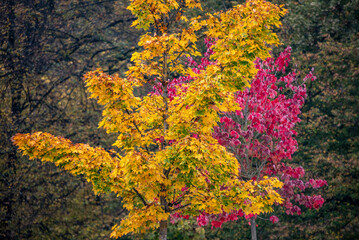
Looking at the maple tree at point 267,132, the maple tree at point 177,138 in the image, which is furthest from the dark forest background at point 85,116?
the maple tree at point 177,138

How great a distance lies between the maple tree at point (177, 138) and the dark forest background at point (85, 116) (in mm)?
6385

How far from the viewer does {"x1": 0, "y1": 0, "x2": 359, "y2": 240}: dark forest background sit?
42.7 ft

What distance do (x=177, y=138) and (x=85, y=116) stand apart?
9784 mm

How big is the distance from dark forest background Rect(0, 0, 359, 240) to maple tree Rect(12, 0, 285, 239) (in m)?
6.39

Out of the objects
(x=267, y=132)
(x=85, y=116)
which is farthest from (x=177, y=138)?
(x=85, y=116)

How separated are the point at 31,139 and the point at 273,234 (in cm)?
1269

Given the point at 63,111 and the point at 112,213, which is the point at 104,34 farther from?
the point at 112,213

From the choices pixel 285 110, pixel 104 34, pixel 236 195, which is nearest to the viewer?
pixel 236 195

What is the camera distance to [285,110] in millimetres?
9641

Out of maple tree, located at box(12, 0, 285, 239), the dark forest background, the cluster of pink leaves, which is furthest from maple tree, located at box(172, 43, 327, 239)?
the dark forest background

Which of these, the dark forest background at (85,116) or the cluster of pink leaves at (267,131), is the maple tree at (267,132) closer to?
the cluster of pink leaves at (267,131)

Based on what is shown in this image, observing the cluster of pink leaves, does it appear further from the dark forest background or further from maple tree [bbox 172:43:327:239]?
the dark forest background

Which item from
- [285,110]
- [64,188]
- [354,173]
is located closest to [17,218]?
[64,188]

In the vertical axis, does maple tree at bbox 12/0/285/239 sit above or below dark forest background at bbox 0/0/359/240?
above
